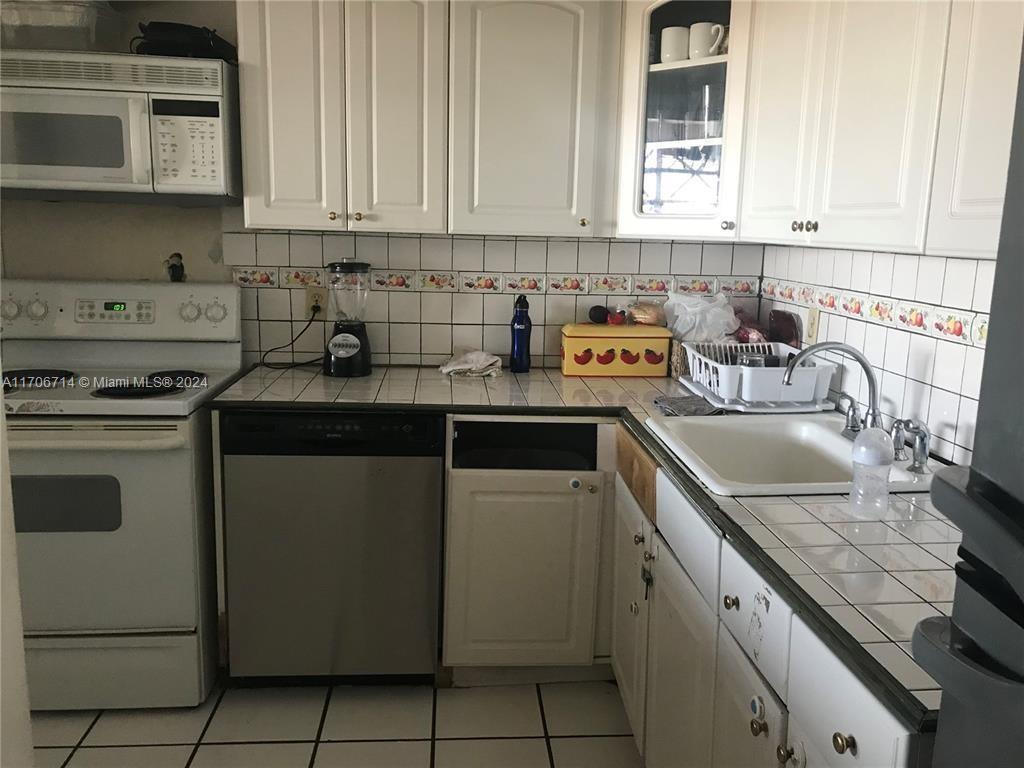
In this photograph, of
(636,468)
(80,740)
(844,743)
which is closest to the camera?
(844,743)

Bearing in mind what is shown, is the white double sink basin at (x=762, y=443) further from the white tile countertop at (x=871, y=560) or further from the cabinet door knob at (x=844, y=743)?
the cabinet door knob at (x=844, y=743)

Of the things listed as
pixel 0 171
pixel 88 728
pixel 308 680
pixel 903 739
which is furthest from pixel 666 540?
pixel 0 171

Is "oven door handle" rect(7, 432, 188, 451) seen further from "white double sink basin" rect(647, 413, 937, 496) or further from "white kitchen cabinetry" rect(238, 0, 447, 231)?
"white double sink basin" rect(647, 413, 937, 496)

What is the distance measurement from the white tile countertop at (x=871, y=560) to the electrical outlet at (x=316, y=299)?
168 centimetres

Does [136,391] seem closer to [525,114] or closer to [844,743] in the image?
[525,114]

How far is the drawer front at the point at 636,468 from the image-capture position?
196 centimetres

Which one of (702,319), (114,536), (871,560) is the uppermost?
(702,319)

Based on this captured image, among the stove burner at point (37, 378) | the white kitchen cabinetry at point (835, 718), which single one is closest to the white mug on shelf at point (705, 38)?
the white kitchen cabinetry at point (835, 718)

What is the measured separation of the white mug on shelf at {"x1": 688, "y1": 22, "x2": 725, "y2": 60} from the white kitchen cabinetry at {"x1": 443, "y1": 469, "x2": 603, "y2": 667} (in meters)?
1.22

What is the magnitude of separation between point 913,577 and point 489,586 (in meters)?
1.38

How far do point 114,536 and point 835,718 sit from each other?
189cm

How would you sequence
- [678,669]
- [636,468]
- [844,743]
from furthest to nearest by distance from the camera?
[636,468] → [678,669] → [844,743]

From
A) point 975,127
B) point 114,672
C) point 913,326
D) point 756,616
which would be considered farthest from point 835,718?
point 114,672

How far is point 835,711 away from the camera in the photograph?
106cm
